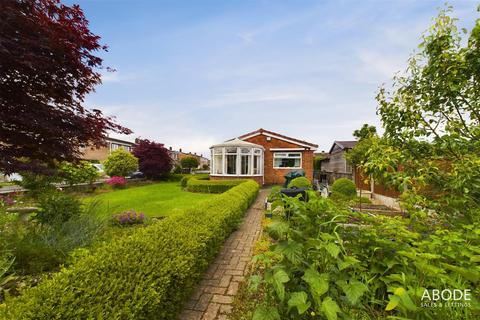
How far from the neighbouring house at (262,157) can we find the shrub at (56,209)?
1219 cm

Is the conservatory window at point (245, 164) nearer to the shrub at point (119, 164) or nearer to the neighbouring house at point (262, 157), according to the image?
the neighbouring house at point (262, 157)

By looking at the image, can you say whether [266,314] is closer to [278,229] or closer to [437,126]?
[278,229]

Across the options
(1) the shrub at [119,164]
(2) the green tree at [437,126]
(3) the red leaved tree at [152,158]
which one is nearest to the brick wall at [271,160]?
(3) the red leaved tree at [152,158]

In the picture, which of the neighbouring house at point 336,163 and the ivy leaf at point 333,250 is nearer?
the ivy leaf at point 333,250

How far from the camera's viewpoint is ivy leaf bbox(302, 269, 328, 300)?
150 centimetres

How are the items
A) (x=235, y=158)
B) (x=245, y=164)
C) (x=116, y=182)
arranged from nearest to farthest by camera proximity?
(x=235, y=158) → (x=245, y=164) → (x=116, y=182)

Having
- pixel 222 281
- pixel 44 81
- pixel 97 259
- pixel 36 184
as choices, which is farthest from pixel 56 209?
pixel 222 281

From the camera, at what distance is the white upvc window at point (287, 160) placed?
63.0ft

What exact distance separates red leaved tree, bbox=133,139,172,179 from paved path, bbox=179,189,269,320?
1879 cm

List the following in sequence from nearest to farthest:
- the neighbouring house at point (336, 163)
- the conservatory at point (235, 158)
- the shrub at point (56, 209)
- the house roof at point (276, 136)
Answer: the shrub at point (56, 209) → the conservatory at point (235, 158) → the house roof at point (276, 136) → the neighbouring house at point (336, 163)

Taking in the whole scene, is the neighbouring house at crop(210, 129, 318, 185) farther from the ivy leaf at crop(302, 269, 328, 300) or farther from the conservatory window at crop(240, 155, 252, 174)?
the ivy leaf at crop(302, 269, 328, 300)

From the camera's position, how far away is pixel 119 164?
20.3m

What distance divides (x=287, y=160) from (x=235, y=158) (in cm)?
547

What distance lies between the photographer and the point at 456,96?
328 cm
